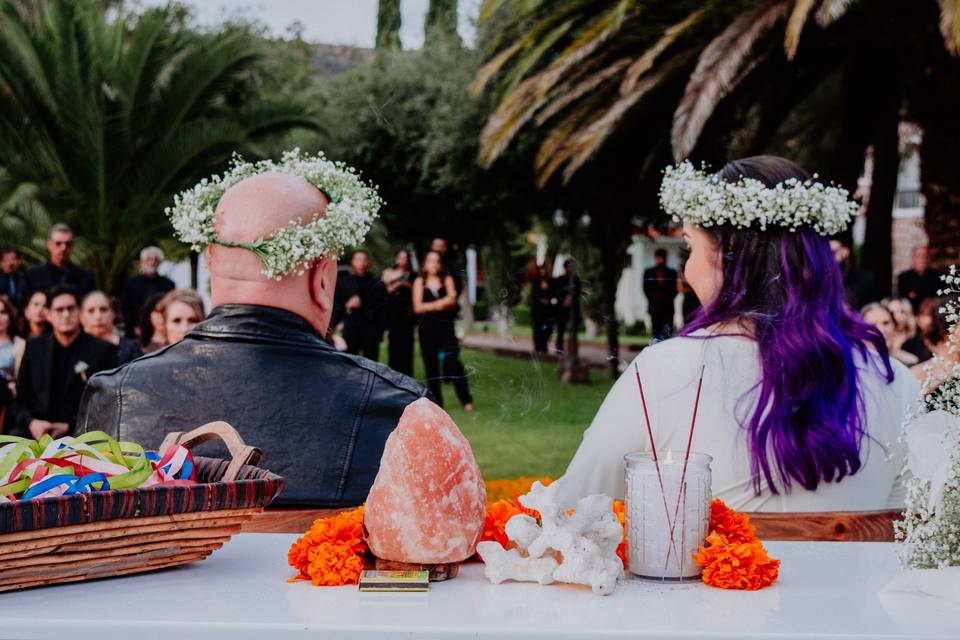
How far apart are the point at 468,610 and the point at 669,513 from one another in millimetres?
344

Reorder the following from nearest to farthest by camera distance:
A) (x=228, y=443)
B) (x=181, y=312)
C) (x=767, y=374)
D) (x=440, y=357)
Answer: (x=228, y=443), (x=767, y=374), (x=440, y=357), (x=181, y=312)

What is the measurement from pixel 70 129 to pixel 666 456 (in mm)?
12416

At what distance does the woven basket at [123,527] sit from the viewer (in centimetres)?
153

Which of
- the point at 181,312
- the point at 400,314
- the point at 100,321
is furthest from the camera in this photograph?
the point at 400,314

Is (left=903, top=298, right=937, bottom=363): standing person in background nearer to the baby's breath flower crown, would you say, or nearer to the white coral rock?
the baby's breath flower crown

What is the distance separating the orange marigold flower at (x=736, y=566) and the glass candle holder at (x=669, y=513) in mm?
33

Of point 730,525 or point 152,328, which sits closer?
point 730,525

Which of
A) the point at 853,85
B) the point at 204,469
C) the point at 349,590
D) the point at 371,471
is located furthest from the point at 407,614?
the point at 853,85

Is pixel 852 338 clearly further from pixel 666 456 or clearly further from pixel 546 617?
pixel 546 617

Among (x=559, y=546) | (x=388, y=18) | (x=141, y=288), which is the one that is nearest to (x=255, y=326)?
(x=559, y=546)

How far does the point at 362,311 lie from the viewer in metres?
10.2

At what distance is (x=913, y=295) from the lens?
10836mm

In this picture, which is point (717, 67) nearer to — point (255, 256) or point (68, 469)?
point (255, 256)

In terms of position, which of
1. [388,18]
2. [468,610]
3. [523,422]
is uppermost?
[388,18]
